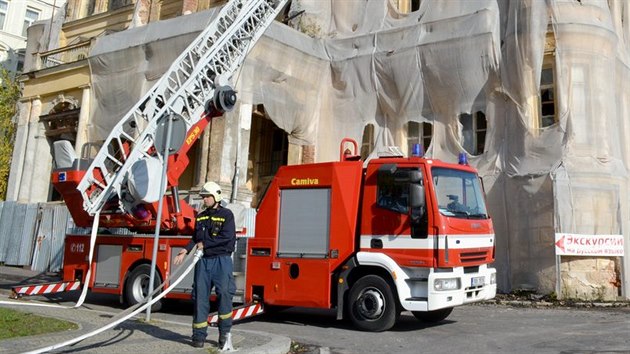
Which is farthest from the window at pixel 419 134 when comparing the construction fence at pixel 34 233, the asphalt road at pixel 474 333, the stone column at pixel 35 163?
the stone column at pixel 35 163

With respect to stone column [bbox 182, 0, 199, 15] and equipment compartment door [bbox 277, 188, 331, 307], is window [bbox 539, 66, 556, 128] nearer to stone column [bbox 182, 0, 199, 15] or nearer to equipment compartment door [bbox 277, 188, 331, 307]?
equipment compartment door [bbox 277, 188, 331, 307]

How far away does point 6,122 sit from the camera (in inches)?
1043

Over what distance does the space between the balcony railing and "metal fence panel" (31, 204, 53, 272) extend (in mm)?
6179

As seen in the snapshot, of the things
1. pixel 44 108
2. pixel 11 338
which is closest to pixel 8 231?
pixel 44 108

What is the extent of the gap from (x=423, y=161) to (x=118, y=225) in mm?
6050

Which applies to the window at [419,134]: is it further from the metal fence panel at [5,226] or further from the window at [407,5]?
the metal fence panel at [5,226]

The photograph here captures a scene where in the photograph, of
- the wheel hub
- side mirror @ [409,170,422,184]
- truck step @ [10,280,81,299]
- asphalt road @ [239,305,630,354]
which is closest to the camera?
asphalt road @ [239,305,630,354]

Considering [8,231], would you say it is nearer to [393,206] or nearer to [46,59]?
[46,59]

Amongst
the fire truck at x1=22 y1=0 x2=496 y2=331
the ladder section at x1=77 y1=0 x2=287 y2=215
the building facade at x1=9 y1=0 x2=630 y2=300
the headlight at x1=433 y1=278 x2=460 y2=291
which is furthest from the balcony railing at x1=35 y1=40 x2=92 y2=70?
the headlight at x1=433 y1=278 x2=460 y2=291

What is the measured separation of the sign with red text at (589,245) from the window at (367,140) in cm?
690

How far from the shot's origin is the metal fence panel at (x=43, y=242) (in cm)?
2012

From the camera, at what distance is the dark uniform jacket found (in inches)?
259

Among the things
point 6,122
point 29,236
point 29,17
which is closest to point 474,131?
point 29,236

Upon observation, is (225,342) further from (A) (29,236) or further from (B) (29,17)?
(B) (29,17)
